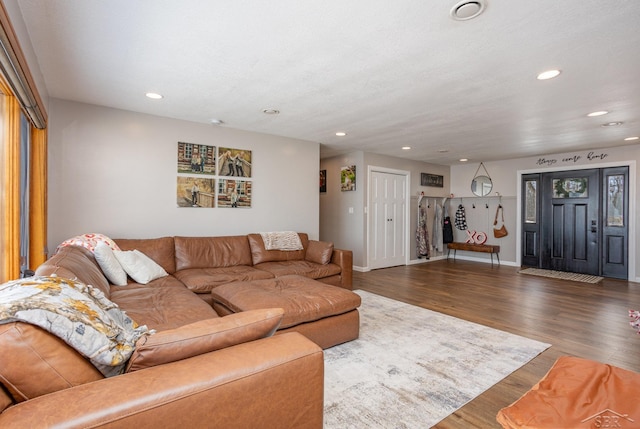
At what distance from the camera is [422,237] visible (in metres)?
7.06

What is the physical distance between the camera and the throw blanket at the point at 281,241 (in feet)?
14.2

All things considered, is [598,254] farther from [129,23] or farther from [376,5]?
[129,23]

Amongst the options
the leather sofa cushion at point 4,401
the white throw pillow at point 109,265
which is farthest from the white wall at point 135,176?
the leather sofa cushion at point 4,401

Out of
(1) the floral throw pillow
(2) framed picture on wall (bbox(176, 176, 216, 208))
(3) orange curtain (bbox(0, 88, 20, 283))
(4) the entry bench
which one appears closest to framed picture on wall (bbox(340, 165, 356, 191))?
(2) framed picture on wall (bbox(176, 176, 216, 208))

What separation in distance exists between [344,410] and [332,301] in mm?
873

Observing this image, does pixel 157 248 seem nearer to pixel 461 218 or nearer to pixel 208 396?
pixel 208 396

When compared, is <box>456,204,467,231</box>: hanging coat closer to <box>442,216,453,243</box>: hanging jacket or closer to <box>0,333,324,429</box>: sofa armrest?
<box>442,216,453,243</box>: hanging jacket

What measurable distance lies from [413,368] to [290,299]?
3.36 feet

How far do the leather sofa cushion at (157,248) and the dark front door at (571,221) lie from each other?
6.73m

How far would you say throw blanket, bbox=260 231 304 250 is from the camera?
432 centimetres

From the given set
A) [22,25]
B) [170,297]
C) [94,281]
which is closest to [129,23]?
[22,25]

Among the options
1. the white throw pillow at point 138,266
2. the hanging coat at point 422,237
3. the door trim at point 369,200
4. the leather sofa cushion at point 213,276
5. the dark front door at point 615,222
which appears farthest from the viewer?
the hanging coat at point 422,237

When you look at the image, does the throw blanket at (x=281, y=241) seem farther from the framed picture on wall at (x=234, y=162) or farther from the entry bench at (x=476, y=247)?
the entry bench at (x=476, y=247)

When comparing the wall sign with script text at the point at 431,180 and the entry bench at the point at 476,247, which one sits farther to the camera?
the wall sign with script text at the point at 431,180
